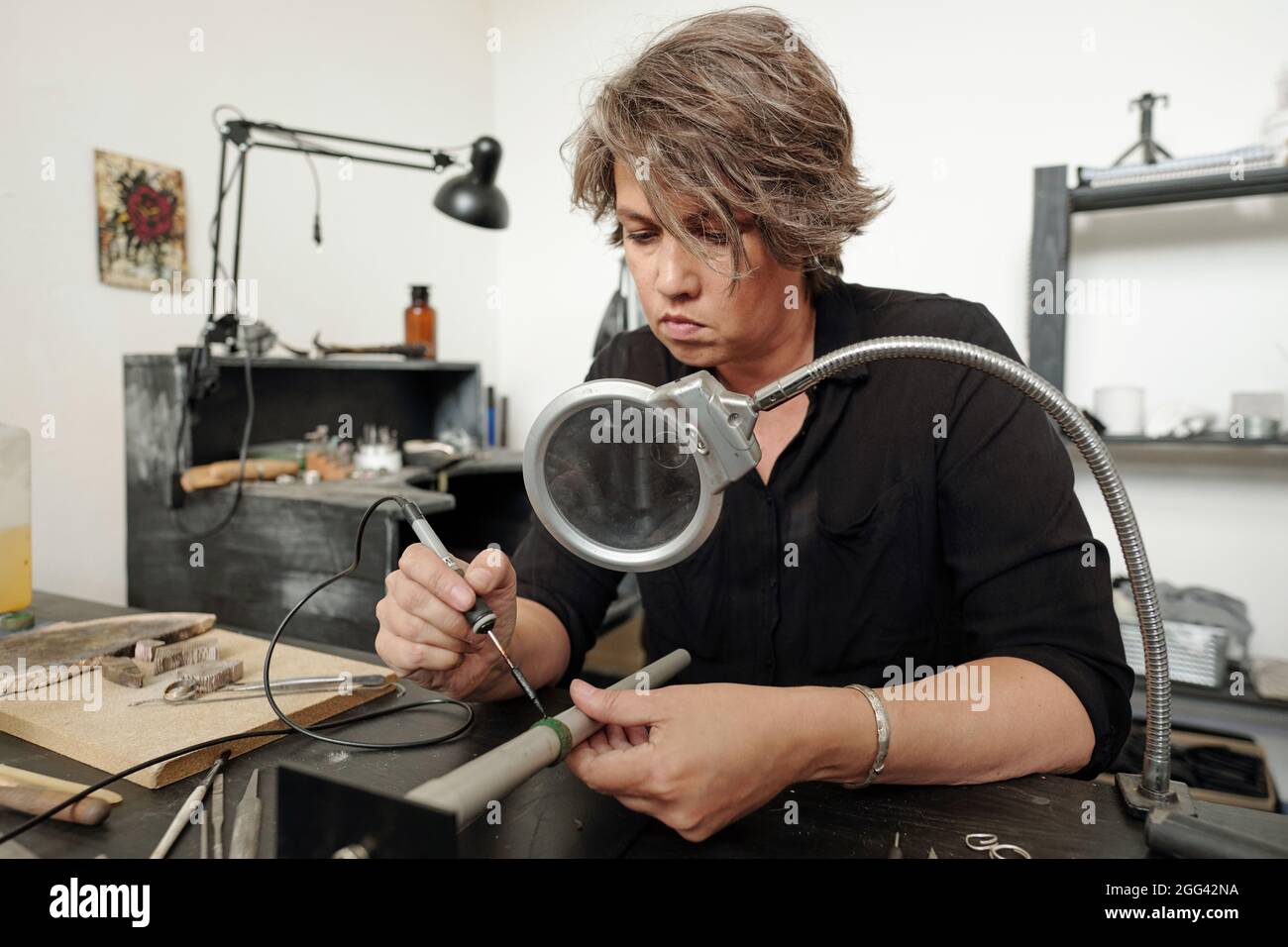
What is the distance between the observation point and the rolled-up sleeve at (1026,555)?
913 mm

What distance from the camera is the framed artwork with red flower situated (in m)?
2.02

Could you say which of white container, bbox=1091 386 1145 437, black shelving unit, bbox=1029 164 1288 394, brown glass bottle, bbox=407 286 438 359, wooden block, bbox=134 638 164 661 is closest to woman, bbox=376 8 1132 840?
wooden block, bbox=134 638 164 661

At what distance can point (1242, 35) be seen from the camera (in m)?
2.31

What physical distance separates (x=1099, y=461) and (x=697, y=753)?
40 centimetres

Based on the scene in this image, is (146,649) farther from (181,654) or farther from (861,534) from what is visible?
(861,534)

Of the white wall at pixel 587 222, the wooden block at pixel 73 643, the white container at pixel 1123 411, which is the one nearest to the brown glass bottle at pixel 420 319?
the white wall at pixel 587 222

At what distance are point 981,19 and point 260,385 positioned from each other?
2.47 metres

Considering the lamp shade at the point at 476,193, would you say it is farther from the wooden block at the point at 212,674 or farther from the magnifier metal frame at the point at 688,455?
the magnifier metal frame at the point at 688,455

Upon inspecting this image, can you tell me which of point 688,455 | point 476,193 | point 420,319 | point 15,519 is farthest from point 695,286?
point 420,319

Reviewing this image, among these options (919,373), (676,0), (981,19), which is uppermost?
(676,0)

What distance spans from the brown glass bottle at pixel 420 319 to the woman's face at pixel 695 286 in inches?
73.7

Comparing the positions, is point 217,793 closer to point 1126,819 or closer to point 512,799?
point 512,799

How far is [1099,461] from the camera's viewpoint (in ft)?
2.19
